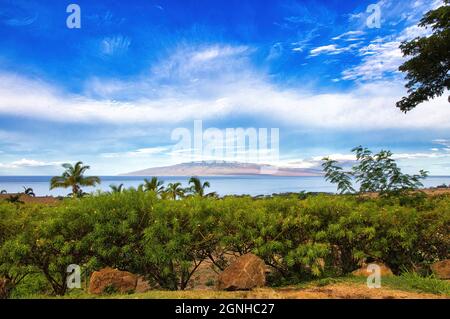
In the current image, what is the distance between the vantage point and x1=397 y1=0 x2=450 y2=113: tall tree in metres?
12.1

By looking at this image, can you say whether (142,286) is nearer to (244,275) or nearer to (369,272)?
(244,275)

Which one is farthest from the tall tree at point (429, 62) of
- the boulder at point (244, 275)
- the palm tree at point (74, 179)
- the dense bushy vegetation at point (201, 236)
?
the palm tree at point (74, 179)

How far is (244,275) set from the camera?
20.6ft

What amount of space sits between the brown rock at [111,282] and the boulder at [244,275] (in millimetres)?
1676

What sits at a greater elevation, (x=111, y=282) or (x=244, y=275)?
(x=244, y=275)

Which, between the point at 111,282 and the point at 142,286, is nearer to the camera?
the point at 111,282

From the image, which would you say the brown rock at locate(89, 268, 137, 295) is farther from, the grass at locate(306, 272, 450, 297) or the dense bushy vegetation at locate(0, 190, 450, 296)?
the grass at locate(306, 272, 450, 297)

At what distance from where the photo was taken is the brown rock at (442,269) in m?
6.95

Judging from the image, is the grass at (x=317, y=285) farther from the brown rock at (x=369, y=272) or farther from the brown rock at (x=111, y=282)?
the brown rock at (x=369, y=272)

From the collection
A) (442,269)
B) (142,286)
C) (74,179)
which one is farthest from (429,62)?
(74,179)

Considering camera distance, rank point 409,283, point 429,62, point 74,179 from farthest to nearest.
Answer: point 74,179
point 429,62
point 409,283

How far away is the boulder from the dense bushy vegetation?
408 millimetres

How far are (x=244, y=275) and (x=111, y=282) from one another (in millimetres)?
2438
